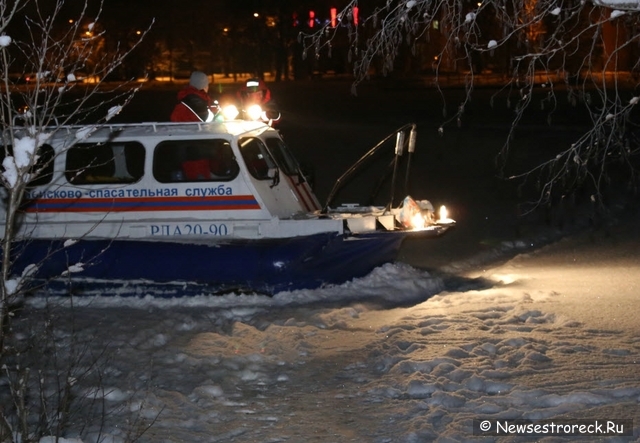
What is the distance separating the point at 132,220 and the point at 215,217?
93 centimetres

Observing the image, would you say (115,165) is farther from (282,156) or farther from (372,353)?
(372,353)

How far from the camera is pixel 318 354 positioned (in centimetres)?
775

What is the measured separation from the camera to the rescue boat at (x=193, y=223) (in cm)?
947

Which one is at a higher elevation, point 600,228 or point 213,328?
point 600,228

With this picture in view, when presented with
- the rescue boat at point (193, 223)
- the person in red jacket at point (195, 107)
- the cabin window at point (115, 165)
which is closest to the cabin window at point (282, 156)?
the rescue boat at point (193, 223)

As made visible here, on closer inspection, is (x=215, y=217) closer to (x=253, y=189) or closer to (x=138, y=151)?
(x=253, y=189)

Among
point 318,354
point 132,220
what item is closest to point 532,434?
point 318,354

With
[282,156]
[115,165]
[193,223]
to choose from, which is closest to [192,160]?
[193,223]

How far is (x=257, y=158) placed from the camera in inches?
405

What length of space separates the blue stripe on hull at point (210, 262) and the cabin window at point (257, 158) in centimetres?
91

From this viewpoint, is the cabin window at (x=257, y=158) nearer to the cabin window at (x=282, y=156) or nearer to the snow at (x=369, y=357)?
the cabin window at (x=282, y=156)

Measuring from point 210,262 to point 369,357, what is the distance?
2.53 metres

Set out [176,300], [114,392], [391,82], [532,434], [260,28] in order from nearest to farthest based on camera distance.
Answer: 1. [532,434]
2. [114,392]
3. [176,300]
4. [391,82]
5. [260,28]

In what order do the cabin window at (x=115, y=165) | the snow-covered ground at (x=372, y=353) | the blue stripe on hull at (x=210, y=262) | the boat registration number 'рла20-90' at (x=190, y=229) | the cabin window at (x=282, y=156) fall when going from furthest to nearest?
the cabin window at (x=282, y=156)
the cabin window at (x=115, y=165)
the boat registration number 'рла20-90' at (x=190, y=229)
the blue stripe on hull at (x=210, y=262)
the snow-covered ground at (x=372, y=353)
